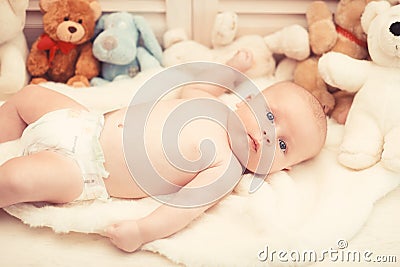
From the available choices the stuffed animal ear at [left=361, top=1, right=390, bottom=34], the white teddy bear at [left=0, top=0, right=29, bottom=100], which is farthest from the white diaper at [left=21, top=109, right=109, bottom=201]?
the stuffed animal ear at [left=361, top=1, right=390, bottom=34]

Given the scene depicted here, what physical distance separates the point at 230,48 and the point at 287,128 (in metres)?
0.46

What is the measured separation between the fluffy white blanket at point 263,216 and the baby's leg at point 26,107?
0.04m

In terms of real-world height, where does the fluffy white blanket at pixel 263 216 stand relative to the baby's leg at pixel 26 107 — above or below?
below

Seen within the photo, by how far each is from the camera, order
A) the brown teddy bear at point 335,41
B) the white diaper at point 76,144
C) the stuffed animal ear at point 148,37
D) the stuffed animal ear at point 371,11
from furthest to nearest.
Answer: the stuffed animal ear at point 148,37 < the brown teddy bear at point 335,41 < the stuffed animal ear at point 371,11 < the white diaper at point 76,144

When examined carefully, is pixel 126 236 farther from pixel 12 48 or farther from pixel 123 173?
pixel 12 48

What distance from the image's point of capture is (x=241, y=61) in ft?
5.19

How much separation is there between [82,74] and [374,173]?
89 cm

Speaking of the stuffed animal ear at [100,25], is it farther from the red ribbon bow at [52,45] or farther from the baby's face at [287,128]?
the baby's face at [287,128]

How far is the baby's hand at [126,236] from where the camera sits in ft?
3.59

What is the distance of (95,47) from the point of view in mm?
1580

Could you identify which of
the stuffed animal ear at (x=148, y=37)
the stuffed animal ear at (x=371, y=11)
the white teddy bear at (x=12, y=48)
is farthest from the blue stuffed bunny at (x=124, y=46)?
the stuffed animal ear at (x=371, y=11)

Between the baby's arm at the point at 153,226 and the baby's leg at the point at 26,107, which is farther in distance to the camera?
the baby's leg at the point at 26,107

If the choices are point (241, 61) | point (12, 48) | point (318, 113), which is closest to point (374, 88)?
point (318, 113)

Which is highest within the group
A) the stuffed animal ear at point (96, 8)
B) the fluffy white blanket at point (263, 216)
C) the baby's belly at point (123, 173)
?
the stuffed animal ear at point (96, 8)
